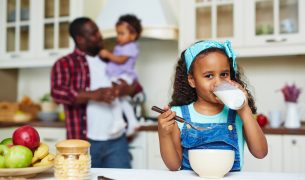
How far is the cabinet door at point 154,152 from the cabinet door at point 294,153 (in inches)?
32.0

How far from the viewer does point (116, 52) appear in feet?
9.57

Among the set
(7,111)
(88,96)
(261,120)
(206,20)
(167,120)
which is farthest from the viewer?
(7,111)

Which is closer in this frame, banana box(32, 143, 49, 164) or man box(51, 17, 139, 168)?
banana box(32, 143, 49, 164)

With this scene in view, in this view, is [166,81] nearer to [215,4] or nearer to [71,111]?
[215,4]

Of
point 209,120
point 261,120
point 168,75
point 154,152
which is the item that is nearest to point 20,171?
point 209,120

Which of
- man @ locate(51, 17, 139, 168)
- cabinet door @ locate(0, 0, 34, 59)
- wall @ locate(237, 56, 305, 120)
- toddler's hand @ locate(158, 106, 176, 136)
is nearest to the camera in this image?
toddler's hand @ locate(158, 106, 176, 136)

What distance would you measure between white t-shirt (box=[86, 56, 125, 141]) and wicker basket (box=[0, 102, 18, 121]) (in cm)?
122

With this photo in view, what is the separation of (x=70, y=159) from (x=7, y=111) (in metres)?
2.71

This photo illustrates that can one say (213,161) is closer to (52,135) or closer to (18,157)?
(18,157)

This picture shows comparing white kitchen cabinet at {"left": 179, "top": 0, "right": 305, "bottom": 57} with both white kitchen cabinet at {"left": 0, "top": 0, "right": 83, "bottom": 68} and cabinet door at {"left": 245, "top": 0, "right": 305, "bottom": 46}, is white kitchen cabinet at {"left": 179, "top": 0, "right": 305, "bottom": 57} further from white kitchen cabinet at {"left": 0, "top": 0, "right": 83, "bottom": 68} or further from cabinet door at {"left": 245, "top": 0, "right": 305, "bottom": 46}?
white kitchen cabinet at {"left": 0, "top": 0, "right": 83, "bottom": 68}

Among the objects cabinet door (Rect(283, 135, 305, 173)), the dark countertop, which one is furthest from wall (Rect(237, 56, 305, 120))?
cabinet door (Rect(283, 135, 305, 173))

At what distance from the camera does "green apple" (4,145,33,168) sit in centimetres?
105

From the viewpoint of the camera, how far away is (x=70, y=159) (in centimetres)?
104

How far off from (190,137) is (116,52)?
1688mm
